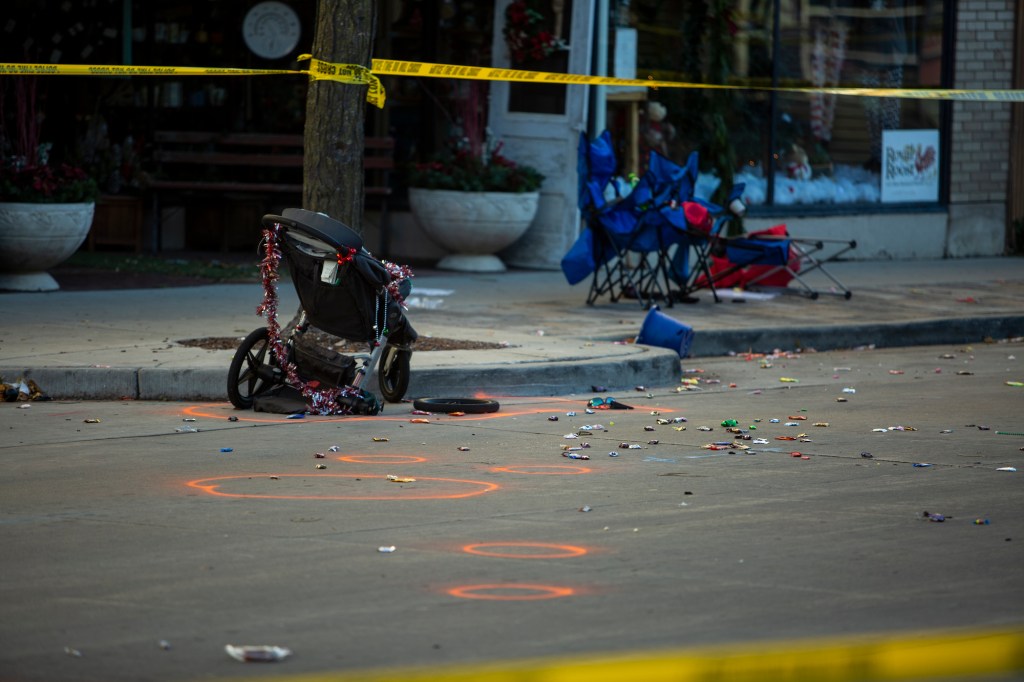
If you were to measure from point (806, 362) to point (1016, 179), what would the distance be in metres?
9.60

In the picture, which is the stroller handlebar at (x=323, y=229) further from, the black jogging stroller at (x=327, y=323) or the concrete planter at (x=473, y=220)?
the concrete planter at (x=473, y=220)

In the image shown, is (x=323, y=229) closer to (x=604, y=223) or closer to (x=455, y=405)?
(x=455, y=405)

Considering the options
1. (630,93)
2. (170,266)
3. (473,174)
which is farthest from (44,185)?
(630,93)

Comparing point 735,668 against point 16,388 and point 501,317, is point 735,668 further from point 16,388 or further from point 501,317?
point 501,317

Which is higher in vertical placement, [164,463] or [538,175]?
[538,175]

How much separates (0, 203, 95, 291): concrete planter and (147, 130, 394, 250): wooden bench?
129 inches

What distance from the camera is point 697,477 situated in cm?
743

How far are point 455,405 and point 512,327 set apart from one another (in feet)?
10.5

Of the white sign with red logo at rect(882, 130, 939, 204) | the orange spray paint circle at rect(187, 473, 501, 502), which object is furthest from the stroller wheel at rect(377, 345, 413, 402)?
the white sign with red logo at rect(882, 130, 939, 204)

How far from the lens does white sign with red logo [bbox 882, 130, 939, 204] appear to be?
20.2m

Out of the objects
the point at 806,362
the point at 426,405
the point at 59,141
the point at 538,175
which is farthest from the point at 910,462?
the point at 59,141

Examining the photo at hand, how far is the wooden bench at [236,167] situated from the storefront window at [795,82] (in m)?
3.14

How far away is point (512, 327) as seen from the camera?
12484 millimetres

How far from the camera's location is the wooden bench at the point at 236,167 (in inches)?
678
